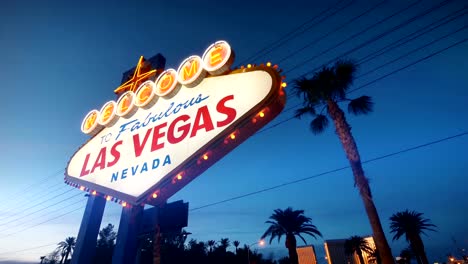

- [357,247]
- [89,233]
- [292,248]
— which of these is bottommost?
[89,233]

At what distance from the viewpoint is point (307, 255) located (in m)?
48.2

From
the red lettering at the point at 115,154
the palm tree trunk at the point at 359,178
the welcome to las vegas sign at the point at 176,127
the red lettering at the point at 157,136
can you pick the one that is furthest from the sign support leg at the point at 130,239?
the palm tree trunk at the point at 359,178

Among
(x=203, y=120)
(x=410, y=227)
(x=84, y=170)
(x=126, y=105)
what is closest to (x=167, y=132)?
(x=203, y=120)

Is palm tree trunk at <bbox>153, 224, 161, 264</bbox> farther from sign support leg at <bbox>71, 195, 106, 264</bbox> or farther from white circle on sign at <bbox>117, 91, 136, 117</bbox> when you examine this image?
white circle on sign at <bbox>117, 91, 136, 117</bbox>

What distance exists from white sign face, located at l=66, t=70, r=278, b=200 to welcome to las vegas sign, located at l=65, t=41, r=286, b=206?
3 centimetres

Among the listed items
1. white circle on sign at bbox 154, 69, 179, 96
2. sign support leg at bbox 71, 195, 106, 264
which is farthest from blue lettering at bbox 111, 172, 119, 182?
sign support leg at bbox 71, 195, 106, 264

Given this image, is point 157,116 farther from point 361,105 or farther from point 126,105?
point 361,105

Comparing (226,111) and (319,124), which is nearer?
(226,111)

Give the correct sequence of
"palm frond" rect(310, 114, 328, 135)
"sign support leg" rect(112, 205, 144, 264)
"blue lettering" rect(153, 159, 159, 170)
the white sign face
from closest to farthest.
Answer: the white sign face, "blue lettering" rect(153, 159, 159, 170), "sign support leg" rect(112, 205, 144, 264), "palm frond" rect(310, 114, 328, 135)

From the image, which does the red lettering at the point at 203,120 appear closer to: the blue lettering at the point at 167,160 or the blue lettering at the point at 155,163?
the blue lettering at the point at 167,160

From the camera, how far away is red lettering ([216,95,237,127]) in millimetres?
7121

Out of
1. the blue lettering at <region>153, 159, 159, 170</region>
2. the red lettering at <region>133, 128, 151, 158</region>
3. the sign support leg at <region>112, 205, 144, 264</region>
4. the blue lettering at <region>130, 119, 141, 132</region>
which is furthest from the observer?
the blue lettering at <region>130, 119, 141, 132</region>

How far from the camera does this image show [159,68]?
13461 mm

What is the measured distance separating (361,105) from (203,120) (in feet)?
35.6
